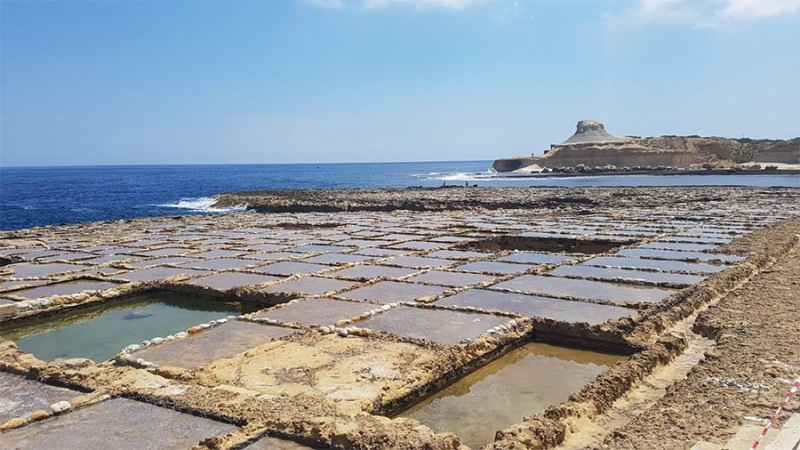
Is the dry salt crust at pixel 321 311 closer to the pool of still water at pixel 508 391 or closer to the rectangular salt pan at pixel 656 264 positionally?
the rectangular salt pan at pixel 656 264

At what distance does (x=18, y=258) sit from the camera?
1127 cm

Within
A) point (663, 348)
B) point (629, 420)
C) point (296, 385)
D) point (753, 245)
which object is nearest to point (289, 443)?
point (296, 385)

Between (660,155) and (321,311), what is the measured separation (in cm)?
8367

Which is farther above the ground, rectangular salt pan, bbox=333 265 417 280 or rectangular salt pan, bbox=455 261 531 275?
rectangular salt pan, bbox=455 261 531 275

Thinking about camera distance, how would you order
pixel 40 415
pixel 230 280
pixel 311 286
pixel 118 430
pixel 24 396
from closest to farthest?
pixel 118 430, pixel 40 415, pixel 24 396, pixel 311 286, pixel 230 280

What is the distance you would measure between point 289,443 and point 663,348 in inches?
129

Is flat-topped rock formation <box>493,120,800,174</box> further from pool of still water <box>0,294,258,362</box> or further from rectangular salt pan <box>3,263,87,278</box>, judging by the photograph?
pool of still water <box>0,294,258,362</box>

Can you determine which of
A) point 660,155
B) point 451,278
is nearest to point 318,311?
point 451,278

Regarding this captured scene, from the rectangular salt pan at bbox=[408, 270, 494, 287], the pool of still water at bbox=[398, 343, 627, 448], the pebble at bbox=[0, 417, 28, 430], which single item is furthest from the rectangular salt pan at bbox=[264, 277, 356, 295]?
the pebble at bbox=[0, 417, 28, 430]

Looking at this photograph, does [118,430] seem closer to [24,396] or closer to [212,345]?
[24,396]

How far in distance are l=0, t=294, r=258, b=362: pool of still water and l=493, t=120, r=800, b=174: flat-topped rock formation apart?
7338 cm

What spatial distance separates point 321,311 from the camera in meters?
6.40

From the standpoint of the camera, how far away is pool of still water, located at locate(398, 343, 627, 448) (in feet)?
13.2

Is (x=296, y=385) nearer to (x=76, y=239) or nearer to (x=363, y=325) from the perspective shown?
(x=363, y=325)
